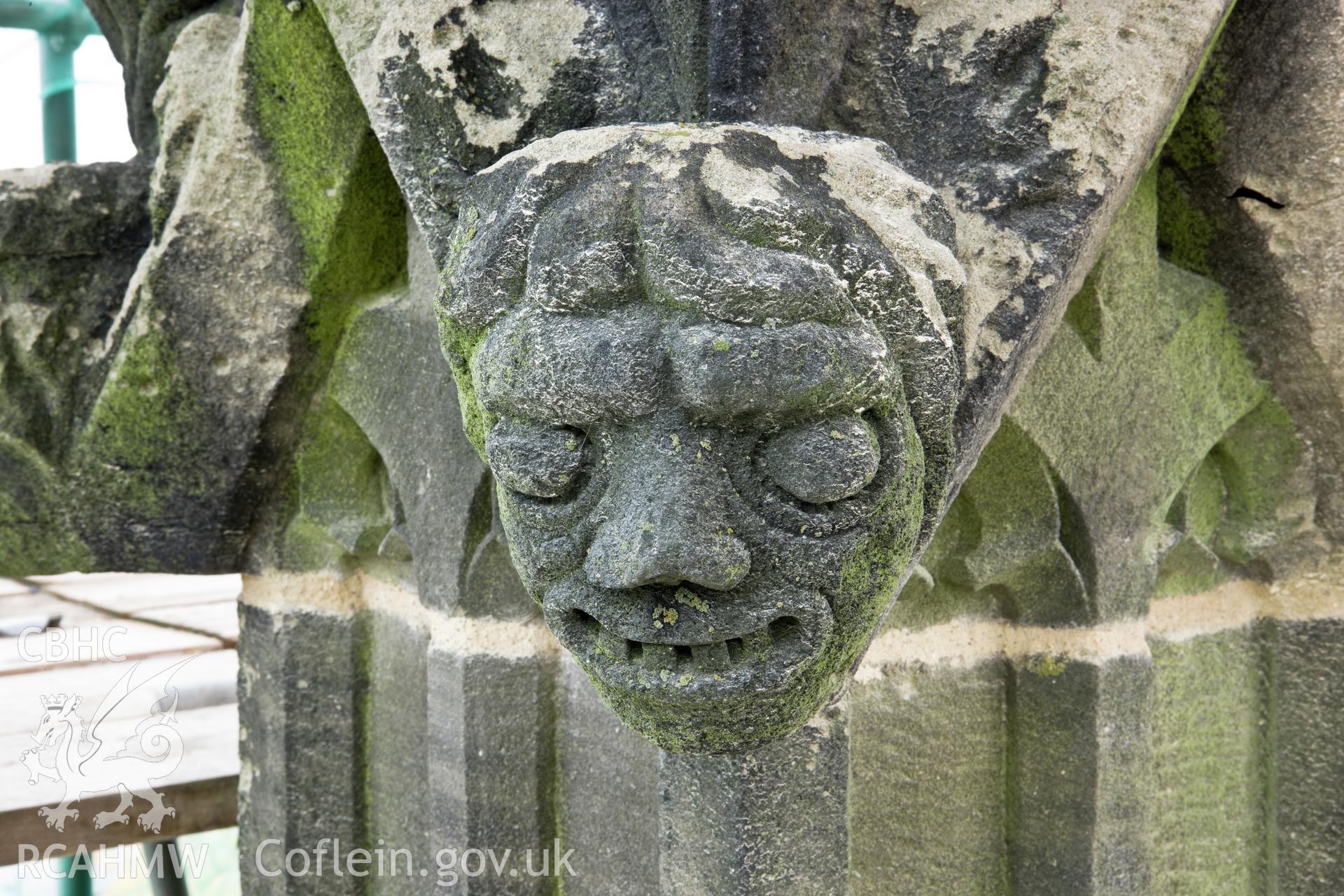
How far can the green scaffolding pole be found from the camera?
3.13 metres

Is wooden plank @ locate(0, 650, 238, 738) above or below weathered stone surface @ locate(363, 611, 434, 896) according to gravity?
above

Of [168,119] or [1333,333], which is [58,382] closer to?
[168,119]

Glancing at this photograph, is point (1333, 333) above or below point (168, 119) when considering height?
below

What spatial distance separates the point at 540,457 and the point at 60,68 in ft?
9.67

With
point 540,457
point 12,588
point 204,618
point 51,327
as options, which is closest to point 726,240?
point 540,457

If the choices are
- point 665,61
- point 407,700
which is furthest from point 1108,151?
point 407,700

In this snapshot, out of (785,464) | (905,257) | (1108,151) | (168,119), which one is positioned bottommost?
(785,464)

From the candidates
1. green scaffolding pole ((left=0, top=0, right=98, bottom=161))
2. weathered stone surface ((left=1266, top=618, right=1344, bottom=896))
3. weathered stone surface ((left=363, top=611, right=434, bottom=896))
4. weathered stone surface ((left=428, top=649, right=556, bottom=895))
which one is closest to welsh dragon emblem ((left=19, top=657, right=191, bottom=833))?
weathered stone surface ((left=363, top=611, right=434, bottom=896))

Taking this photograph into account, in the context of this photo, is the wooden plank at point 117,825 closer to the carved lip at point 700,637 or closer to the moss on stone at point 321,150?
the moss on stone at point 321,150

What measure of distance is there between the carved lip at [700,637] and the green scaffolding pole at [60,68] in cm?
288

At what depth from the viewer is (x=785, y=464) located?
2.64 ft

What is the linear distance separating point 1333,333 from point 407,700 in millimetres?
1108

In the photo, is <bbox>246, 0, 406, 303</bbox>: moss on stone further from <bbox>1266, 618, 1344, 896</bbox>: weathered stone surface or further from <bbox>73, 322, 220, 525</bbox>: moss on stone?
<bbox>1266, 618, 1344, 896</bbox>: weathered stone surface

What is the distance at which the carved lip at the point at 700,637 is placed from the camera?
0.82m
